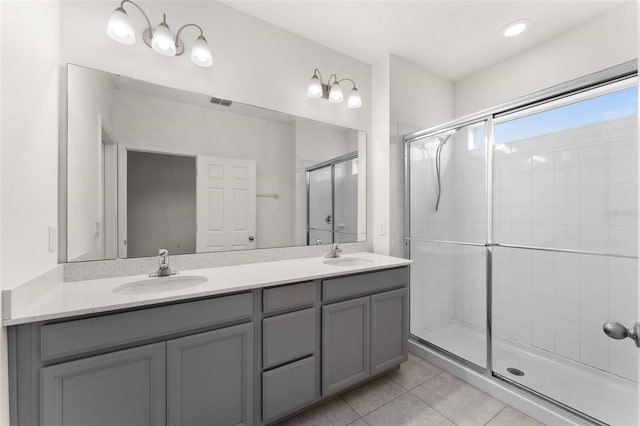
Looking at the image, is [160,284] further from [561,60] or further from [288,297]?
[561,60]

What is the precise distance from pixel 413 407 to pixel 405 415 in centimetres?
10

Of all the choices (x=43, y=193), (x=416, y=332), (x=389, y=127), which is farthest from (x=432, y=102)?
(x=43, y=193)

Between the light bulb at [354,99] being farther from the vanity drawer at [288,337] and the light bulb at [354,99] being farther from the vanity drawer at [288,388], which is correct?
the vanity drawer at [288,388]

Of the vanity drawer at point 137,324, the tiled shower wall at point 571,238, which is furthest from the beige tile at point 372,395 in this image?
the tiled shower wall at point 571,238

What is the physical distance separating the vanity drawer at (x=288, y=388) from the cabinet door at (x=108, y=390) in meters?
0.48

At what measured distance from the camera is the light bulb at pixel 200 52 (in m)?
1.64

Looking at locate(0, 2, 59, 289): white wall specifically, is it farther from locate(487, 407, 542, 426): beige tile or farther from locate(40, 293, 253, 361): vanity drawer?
locate(487, 407, 542, 426): beige tile

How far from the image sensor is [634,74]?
1253 mm

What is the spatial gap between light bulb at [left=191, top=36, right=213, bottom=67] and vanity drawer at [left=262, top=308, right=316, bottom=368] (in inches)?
63.2

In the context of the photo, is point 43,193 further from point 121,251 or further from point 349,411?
point 349,411

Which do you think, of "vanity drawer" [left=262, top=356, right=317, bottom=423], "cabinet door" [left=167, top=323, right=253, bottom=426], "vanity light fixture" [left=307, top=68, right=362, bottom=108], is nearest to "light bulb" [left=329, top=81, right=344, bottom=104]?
"vanity light fixture" [left=307, top=68, right=362, bottom=108]

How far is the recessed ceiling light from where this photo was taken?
6.56 ft

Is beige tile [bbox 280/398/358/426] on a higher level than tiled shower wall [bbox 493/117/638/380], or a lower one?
lower

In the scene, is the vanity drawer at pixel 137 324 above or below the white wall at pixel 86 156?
below
